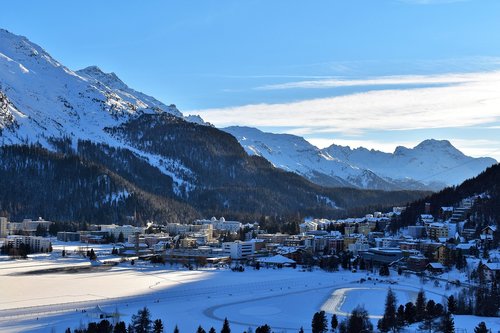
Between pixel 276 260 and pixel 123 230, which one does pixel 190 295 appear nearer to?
pixel 276 260

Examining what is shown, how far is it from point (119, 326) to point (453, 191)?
7856 centimetres

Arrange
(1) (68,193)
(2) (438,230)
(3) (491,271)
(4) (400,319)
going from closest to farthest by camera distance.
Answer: (4) (400,319)
(3) (491,271)
(2) (438,230)
(1) (68,193)

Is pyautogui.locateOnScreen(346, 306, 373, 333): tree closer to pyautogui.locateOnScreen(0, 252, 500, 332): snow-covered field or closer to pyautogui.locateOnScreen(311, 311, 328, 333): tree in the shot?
pyautogui.locateOnScreen(311, 311, 328, 333): tree

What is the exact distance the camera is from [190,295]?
60625 mm

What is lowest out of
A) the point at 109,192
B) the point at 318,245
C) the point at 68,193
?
the point at 318,245

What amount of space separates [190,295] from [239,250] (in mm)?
37345

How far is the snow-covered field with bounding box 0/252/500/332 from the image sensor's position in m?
48.5

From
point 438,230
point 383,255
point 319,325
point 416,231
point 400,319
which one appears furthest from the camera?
point 416,231

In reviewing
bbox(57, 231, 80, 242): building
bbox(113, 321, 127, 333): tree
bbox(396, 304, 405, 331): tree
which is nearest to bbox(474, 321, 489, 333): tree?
bbox(396, 304, 405, 331): tree

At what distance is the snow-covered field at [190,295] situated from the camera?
159 feet

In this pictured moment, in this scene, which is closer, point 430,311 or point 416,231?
point 430,311

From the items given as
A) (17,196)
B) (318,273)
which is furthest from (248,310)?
(17,196)

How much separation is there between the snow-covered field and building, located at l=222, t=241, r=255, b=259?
15853 millimetres

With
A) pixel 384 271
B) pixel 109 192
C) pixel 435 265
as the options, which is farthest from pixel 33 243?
pixel 109 192
